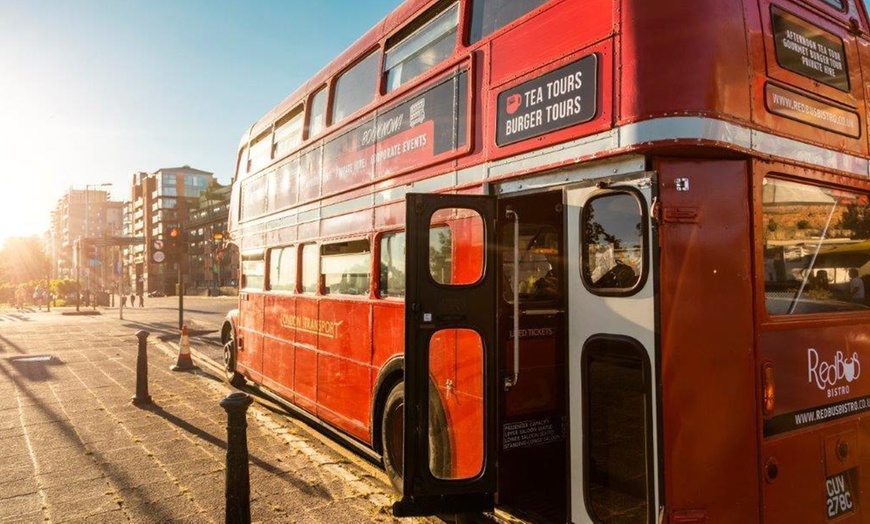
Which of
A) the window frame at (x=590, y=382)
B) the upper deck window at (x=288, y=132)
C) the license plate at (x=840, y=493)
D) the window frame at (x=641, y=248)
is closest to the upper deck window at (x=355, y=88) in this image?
the upper deck window at (x=288, y=132)

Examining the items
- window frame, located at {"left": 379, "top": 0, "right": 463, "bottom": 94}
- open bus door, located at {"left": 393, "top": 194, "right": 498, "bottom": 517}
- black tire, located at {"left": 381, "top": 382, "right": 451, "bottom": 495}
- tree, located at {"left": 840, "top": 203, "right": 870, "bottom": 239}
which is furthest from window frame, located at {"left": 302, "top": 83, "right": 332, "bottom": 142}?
tree, located at {"left": 840, "top": 203, "right": 870, "bottom": 239}

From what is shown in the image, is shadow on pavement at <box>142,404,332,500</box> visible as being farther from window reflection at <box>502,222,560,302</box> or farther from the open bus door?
window reflection at <box>502,222,560,302</box>

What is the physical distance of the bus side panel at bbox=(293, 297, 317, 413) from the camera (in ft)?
21.6

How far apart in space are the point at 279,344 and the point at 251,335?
147 cm

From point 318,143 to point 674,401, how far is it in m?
5.10

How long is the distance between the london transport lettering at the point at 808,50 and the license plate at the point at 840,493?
7.97 ft

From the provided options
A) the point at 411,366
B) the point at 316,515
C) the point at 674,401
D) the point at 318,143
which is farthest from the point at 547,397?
the point at 318,143

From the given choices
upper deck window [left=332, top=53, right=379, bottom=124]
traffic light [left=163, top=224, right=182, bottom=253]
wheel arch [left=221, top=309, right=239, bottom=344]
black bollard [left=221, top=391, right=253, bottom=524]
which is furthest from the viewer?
traffic light [left=163, top=224, right=182, bottom=253]

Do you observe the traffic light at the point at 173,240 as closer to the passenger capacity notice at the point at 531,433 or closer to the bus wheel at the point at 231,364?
the bus wheel at the point at 231,364

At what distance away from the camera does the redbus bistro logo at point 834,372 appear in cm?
328

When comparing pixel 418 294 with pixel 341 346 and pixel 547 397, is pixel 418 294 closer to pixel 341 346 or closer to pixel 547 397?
pixel 547 397

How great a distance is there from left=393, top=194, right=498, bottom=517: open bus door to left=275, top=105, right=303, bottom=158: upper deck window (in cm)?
407

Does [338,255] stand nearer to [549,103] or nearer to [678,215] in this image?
[549,103]

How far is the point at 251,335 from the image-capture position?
8.95m
